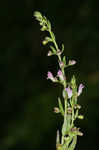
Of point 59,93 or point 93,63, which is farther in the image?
point 93,63

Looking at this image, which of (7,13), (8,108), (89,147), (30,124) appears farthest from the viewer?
(7,13)

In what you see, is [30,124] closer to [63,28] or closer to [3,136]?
[3,136]

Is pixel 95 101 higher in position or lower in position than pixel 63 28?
lower

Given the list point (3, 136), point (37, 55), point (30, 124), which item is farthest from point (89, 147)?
point (37, 55)

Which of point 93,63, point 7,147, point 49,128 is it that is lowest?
point 7,147

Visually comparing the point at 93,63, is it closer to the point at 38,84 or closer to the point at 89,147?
the point at 38,84

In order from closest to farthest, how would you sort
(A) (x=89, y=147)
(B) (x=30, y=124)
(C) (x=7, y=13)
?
(A) (x=89, y=147) → (B) (x=30, y=124) → (C) (x=7, y=13)

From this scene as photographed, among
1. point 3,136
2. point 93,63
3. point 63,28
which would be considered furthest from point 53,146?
point 63,28
